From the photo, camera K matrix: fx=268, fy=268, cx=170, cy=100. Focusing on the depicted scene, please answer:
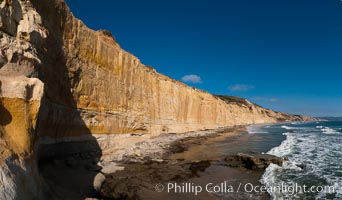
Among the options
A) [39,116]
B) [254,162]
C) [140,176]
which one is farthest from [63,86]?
[254,162]

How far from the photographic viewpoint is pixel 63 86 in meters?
13.0

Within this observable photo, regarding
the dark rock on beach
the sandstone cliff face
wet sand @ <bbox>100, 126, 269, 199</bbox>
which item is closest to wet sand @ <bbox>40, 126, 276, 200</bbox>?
wet sand @ <bbox>100, 126, 269, 199</bbox>

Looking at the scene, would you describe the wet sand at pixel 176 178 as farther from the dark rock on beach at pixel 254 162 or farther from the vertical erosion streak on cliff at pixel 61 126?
the vertical erosion streak on cliff at pixel 61 126

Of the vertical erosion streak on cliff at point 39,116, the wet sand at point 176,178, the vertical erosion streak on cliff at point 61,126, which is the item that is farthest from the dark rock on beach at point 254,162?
the vertical erosion streak on cliff at point 39,116

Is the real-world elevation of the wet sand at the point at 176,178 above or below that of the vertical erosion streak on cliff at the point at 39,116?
below

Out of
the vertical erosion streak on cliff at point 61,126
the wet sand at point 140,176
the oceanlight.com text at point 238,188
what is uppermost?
the vertical erosion streak on cliff at point 61,126

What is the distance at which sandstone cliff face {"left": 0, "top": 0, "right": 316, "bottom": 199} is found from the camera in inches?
248

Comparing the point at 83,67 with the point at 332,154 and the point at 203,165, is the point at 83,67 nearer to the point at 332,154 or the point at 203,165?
the point at 203,165

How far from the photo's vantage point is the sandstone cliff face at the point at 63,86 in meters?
6.29

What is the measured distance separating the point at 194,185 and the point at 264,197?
9.37 ft

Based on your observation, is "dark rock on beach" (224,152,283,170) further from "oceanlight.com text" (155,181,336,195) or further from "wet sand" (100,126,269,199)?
"oceanlight.com text" (155,181,336,195)

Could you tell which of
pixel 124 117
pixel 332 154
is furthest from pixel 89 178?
pixel 332 154

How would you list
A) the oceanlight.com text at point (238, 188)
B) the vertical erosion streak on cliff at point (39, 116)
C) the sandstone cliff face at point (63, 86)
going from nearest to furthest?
the vertical erosion streak on cliff at point (39, 116)
the sandstone cliff face at point (63, 86)
the oceanlight.com text at point (238, 188)

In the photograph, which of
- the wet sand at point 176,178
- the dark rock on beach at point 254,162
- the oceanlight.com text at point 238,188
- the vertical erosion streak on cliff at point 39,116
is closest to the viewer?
the vertical erosion streak on cliff at point 39,116
